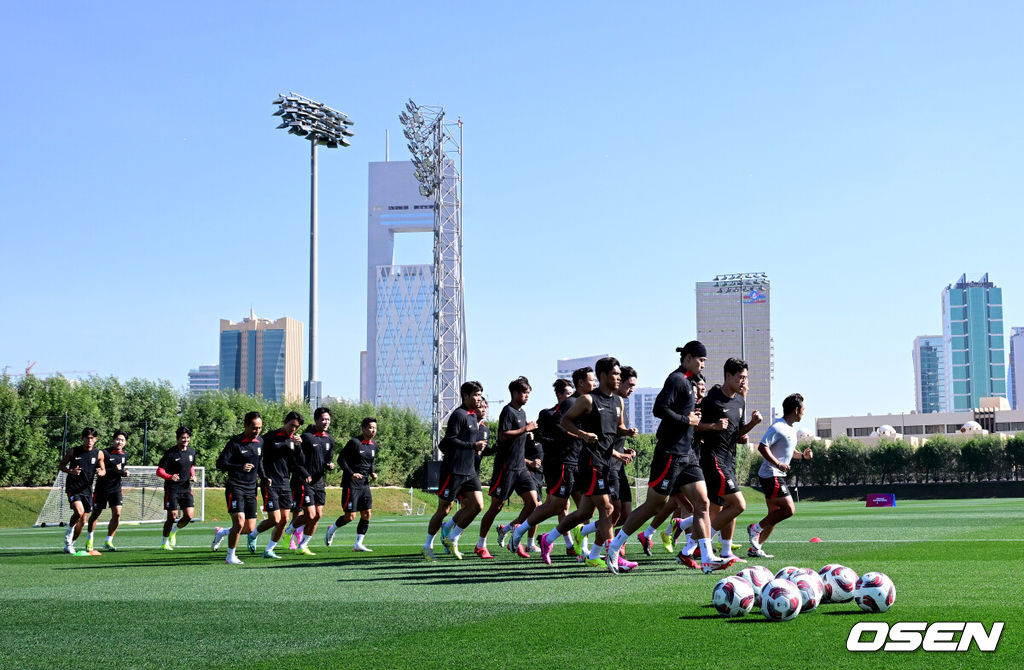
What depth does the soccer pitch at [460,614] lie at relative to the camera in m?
5.99

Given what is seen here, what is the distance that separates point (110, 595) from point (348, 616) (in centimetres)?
322

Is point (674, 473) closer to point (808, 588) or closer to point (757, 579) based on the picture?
point (757, 579)

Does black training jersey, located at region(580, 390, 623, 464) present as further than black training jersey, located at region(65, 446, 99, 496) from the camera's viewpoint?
No

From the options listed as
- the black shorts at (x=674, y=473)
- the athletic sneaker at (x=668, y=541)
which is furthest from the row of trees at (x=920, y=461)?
the black shorts at (x=674, y=473)

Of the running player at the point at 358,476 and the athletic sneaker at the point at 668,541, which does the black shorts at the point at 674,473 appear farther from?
the running player at the point at 358,476

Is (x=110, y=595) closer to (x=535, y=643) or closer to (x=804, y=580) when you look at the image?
(x=535, y=643)

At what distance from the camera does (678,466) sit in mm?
10438

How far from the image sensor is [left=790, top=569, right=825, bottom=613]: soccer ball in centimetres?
706

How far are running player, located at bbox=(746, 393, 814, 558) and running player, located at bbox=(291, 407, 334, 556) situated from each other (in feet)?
20.0

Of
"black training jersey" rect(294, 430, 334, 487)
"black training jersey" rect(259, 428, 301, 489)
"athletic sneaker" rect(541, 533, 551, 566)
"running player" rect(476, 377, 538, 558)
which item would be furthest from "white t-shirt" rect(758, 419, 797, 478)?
"black training jersey" rect(259, 428, 301, 489)

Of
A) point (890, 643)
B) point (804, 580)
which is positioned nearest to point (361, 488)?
point (804, 580)

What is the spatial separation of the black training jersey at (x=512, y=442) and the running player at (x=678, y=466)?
9.88 feet

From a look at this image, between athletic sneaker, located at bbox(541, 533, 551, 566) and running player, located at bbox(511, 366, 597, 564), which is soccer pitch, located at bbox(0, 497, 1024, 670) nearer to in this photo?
athletic sneaker, located at bbox(541, 533, 551, 566)

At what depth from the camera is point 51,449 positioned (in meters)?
41.3
